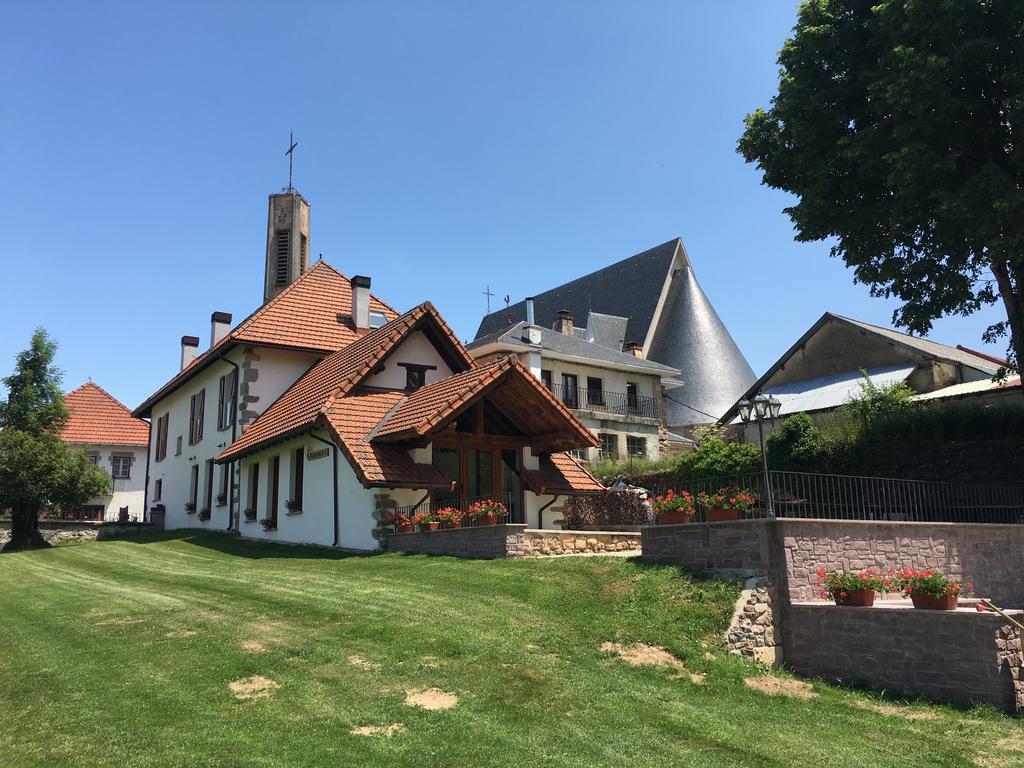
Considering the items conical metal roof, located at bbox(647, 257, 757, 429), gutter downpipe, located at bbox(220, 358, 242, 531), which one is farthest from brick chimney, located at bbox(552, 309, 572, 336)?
gutter downpipe, located at bbox(220, 358, 242, 531)

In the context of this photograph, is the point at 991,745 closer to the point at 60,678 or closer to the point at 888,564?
the point at 888,564

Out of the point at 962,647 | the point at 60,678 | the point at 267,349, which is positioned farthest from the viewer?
the point at 267,349

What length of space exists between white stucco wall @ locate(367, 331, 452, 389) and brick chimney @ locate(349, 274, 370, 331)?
5983 mm

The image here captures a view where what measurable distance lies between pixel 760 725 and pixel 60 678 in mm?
6708

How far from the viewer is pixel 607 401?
4216 cm

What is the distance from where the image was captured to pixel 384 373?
2125 cm

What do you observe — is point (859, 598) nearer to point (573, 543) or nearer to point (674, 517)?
point (674, 517)

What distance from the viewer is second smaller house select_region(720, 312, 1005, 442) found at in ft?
98.3

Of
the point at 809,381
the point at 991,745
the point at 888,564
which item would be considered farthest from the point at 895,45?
the point at 809,381

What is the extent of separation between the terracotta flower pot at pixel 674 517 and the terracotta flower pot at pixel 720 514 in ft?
1.30

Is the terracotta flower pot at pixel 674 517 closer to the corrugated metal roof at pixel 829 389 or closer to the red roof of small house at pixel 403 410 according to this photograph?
the red roof of small house at pixel 403 410

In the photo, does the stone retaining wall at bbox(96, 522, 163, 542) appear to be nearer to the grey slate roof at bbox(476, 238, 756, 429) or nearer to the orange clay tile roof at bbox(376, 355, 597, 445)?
the orange clay tile roof at bbox(376, 355, 597, 445)

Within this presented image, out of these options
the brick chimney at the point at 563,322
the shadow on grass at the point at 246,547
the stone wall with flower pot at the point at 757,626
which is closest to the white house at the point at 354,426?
the shadow on grass at the point at 246,547

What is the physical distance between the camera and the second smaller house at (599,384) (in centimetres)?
3969
